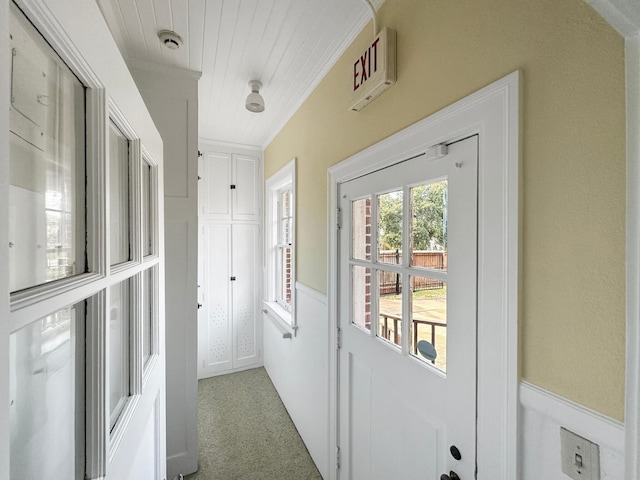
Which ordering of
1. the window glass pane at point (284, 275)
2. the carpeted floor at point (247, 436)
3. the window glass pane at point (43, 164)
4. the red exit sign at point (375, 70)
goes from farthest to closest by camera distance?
1. the window glass pane at point (284, 275)
2. the carpeted floor at point (247, 436)
3. the red exit sign at point (375, 70)
4. the window glass pane at point (43, 164)

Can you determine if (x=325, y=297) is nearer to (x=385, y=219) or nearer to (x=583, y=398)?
(x=385, y=219)

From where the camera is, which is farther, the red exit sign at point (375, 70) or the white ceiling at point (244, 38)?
the white ceiling at point (244, 38)

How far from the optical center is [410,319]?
116cm

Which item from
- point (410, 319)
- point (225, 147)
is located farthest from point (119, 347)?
point (225, 147)

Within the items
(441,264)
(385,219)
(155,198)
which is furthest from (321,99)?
(441,264)

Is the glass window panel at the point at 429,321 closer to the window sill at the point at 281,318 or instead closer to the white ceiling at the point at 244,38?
the white ceiling at the point at 244,38

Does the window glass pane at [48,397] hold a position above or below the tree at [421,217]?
below

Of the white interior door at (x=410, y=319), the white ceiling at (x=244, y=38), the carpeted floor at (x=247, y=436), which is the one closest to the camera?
the white interior door at (x=410, y=319)

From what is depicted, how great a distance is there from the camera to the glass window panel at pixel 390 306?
4.01ft

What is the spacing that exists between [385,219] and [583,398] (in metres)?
0.85

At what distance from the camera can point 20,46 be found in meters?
0.36

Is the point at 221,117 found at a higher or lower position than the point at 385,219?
higher

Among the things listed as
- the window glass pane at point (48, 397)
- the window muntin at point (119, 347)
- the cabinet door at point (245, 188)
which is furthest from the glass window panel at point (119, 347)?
the cabinet door at point (245, 188)

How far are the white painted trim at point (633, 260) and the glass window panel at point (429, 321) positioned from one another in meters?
0.54
